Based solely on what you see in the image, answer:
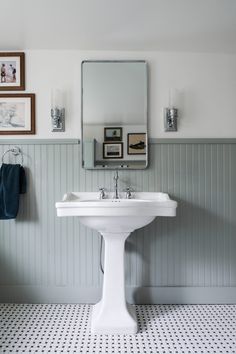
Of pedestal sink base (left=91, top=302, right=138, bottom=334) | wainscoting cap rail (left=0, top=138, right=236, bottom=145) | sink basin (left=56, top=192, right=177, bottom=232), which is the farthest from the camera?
wainscoting cap rail (left=0, top=138, right=236, bottom=145)

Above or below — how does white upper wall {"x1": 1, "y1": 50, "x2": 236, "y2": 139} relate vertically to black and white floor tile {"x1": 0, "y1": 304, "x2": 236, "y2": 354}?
above

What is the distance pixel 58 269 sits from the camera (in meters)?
2.28

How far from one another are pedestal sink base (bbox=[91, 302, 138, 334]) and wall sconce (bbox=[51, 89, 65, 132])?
4.50 ft

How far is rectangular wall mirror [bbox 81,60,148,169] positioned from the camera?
7.38ft

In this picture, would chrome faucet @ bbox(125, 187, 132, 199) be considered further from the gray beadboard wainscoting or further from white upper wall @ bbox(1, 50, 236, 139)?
white upper wall @ bbox(1, 50, 236, 139)

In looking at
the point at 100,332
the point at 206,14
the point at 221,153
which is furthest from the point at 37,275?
the point at 206,14

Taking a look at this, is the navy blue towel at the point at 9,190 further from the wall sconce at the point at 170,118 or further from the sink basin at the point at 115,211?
the wall sconce at the point at 170,118

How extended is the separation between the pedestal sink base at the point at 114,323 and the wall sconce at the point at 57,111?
1371 mm

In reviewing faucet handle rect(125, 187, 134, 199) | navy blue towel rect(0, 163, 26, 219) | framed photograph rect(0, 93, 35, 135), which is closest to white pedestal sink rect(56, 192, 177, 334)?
faucet handle rect(125, 187, 134, 199)

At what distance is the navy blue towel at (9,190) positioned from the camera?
216 cm

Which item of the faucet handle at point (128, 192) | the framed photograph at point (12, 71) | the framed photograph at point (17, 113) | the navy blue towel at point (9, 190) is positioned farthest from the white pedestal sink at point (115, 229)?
the framed photograph at point (12, 71)

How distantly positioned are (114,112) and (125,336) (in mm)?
1579

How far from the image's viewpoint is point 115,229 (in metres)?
1.81

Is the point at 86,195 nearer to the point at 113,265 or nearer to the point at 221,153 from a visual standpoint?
the point at 113,265
